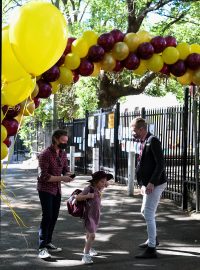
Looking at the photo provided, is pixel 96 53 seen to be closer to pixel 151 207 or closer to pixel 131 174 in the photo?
pixel 151 207

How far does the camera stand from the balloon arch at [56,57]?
343 centimetres

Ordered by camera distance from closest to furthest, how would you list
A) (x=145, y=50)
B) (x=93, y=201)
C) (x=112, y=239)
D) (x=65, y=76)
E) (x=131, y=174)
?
(x=93, y=201), (x=65, y=76), (x=145, y=50), (x=112, y=239), (x=131, y=174)

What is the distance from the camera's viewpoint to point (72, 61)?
574 centimetres

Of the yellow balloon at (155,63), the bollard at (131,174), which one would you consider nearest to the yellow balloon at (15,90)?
the yellow balloon at (155,63)

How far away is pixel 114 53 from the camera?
6027 mm

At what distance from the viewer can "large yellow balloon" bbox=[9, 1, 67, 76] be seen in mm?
3395

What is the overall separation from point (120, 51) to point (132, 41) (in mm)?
251

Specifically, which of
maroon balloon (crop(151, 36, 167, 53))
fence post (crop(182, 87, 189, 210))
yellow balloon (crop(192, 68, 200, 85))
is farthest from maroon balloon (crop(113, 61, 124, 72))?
fence post (crop(182, 87, 189, 210))

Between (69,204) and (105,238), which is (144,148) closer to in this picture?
(69,204)

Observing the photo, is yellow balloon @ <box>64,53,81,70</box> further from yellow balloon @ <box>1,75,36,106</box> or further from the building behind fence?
the building behind fence

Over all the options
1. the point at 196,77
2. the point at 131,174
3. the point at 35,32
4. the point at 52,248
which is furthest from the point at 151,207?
the point at 131,174

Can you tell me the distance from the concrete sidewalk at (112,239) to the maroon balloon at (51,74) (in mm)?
1457

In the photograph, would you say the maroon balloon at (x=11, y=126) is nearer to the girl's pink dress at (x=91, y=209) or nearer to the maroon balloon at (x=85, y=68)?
the girl's pink dress at (x=91, y=209)

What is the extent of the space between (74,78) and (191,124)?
13.6 feet
